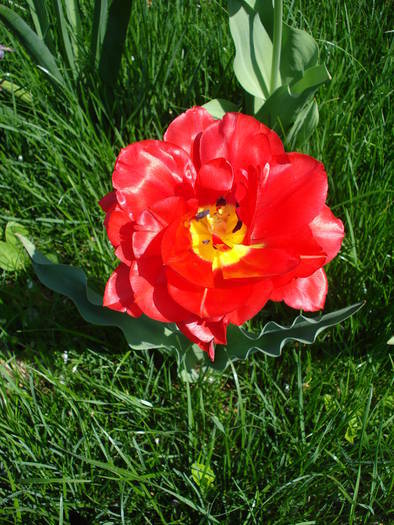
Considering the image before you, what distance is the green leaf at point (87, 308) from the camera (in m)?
1.12

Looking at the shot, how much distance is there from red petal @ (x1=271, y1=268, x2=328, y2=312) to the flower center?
0.39 feet

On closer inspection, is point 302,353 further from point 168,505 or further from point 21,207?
point 21,207

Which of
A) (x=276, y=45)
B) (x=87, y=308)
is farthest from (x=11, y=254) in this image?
(x=276, y=45)

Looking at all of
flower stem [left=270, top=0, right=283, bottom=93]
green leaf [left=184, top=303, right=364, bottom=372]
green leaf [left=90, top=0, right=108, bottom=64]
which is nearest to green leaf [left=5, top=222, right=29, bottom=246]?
green leaf [left=90, top=0, right=108, bottom=64]

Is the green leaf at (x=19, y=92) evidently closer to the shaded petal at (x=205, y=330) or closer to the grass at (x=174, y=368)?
the grass at (x=174, y=368)

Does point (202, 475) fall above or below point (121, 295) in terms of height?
below

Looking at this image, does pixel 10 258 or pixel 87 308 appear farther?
pixel 10 258

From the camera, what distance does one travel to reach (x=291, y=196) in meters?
0.93

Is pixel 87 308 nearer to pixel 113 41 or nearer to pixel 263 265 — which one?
pixel 263 265

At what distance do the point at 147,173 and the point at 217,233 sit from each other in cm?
19

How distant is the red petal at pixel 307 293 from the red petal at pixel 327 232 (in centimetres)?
5

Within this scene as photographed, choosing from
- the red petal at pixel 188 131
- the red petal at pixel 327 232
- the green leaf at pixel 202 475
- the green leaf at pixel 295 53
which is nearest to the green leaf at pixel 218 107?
the green leaf at pixel 295 53

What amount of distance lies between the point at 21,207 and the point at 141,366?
66cm

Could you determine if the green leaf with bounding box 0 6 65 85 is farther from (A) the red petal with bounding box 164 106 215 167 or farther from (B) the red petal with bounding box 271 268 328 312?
(B) the red petal with bounding box 271 268 328 312
